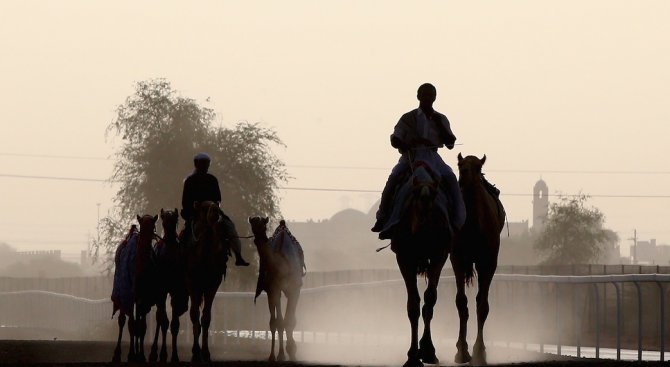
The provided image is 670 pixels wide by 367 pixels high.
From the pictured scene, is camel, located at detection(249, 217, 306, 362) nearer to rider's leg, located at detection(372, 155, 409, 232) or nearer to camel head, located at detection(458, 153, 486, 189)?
camel head, located at detection(458, 153, 486, 189)

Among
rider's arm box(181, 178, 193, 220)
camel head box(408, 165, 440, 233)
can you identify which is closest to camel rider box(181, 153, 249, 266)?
rider's arm box(181, 178, 193, 220)

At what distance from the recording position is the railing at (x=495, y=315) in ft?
105

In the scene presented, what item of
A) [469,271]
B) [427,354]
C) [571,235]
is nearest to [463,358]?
[469,271]

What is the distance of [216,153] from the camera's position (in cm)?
5922

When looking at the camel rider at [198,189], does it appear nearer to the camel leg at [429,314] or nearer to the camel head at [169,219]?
the camel head at [169,219]

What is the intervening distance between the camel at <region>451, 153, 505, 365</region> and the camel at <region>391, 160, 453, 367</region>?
6.15ft

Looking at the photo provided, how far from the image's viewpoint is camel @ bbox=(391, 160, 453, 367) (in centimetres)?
1730

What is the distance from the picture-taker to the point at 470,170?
64.1ft

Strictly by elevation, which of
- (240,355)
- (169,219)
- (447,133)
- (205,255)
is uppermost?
(447,133)

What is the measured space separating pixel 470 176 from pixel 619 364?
3219 millimetres

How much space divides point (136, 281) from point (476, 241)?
464 cm

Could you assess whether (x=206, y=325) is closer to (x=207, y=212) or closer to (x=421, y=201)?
(x=207, y=212)

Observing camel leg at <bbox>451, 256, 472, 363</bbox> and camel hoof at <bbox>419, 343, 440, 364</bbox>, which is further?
camel leg at <bbox>451, 256, 472, 363</bbox>

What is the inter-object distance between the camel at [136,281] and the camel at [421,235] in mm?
4762
